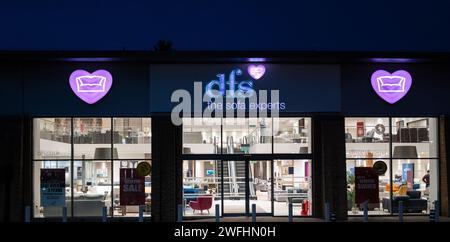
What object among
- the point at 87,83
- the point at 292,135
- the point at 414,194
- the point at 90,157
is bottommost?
the point at 414,194

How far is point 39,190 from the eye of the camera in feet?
69.9

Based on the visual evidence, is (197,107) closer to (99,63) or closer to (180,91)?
(180,91)

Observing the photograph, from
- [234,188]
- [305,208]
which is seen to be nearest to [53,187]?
[234,188]

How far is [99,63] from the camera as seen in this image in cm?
2155

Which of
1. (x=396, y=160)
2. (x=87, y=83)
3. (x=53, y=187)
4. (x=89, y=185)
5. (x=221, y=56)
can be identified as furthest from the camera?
(x=396, y=160)

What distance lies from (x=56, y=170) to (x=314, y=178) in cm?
979

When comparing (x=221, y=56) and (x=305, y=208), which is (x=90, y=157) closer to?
(x=221, y=56)

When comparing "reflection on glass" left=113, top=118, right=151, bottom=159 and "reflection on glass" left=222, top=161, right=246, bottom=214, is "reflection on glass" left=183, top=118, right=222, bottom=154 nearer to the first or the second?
"reflection on glass" left=222, top=161, right=246, bottom=214

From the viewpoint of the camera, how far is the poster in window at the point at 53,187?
69.2 ft

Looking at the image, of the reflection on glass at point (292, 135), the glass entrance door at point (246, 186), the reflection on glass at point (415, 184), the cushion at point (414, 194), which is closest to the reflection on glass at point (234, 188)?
the glass entrance door at point (246, 186)

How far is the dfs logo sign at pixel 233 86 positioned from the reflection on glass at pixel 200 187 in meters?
2.70

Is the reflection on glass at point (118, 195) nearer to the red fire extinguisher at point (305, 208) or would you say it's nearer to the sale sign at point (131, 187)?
the sale sign at point (131, 187)

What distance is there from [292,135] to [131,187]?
6.48 meters
